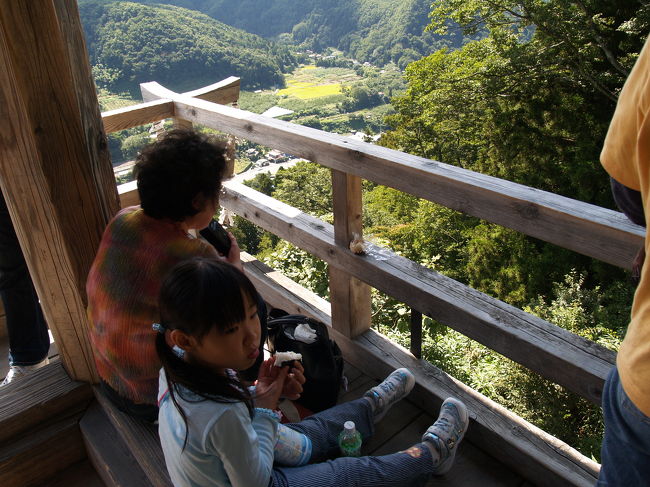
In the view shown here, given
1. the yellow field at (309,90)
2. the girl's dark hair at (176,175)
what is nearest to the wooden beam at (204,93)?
the girl's dark hair at (176,175)

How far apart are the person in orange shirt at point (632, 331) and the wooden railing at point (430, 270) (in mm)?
379

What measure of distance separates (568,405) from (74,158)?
7.69m

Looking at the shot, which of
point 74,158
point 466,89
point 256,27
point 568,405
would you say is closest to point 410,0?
A: point 256,27

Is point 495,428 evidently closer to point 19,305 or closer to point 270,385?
point 270,385

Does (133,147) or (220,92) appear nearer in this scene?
(220,92)

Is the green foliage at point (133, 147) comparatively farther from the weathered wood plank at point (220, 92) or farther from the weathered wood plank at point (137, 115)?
the weathered wood plank at point (220, 92)

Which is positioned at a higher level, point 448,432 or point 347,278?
point 347,278

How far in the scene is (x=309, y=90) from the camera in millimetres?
57438

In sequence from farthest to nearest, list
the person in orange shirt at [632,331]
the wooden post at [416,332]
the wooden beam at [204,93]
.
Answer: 1. the wooden beam at [204,93]
2. the wooden post at [416,332]
3. the person in orange shirt at [632,331]

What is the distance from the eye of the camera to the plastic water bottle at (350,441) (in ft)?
5.88

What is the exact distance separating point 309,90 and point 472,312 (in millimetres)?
58279

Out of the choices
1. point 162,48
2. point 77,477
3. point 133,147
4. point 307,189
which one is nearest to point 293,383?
point 77,477

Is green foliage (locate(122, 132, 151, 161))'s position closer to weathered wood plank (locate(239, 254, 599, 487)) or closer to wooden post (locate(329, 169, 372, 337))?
wooden post (locate(329, 169, 372, 337))

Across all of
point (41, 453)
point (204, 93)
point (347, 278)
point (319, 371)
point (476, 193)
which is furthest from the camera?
point (204, 93)
